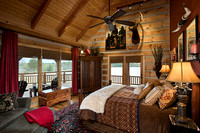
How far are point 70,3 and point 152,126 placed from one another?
4.27 metres

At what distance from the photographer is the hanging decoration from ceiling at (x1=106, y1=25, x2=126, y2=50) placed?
5.05 m

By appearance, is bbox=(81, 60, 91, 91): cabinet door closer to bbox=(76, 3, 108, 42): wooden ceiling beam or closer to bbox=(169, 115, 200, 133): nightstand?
bbox=(76, 3, 108, 42): wooden ceiling beam

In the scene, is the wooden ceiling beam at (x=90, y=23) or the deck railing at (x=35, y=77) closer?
the deck railing at (x=35, y=77)

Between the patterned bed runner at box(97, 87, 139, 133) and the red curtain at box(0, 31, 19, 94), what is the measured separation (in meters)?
2.80

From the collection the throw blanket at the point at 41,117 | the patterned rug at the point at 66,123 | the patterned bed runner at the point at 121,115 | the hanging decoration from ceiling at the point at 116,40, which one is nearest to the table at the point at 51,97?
the patterned rug at the point at 66,123

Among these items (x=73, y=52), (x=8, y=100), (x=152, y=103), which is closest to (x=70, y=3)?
(x=73, y=52)

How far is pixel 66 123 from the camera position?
274 centimetres

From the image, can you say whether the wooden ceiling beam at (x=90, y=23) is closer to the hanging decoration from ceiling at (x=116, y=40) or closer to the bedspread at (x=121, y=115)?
the hanging decoration from ceiling at (x=116, y=40)

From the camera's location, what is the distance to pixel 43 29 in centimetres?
370

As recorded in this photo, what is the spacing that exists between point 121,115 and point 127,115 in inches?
4.9

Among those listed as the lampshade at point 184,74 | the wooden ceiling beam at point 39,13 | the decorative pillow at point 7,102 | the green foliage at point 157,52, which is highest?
the wooden ceiling beam at point 39,13

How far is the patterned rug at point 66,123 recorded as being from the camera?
2449mm

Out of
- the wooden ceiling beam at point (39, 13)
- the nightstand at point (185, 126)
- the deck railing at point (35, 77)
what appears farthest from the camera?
the deck railing at point (35, 77)

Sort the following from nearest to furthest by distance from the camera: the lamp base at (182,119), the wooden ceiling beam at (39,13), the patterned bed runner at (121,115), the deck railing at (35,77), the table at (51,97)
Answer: the lamp base at (182,119), the patterned bed runner at (121,115), the wooden ceiling beam at (39,13), the table at (51,97), the deck railing at (35,77)
